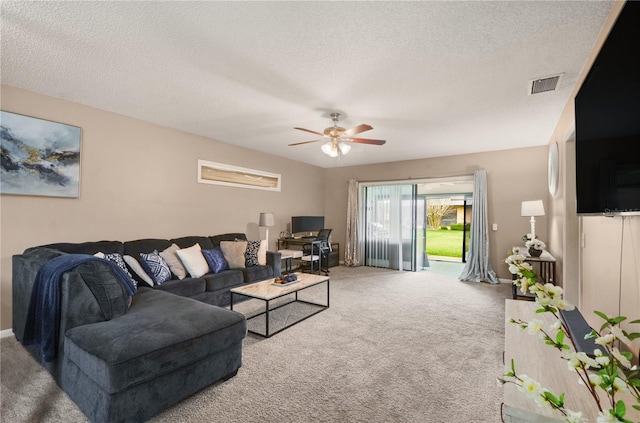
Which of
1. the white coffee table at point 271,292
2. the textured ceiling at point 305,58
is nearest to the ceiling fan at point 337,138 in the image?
the textured ceiling at point 305,58

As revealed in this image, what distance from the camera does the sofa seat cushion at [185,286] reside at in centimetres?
338

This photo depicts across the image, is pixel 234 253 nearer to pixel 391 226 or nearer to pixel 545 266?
pixel 391 226

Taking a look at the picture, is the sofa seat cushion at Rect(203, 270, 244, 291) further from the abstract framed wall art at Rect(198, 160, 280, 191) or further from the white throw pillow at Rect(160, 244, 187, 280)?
the abstract framed wall art at Rect(198, 160, 280, 191)

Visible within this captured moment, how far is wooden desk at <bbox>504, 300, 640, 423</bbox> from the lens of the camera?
3.40ft

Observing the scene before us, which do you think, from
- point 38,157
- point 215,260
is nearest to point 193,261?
point 215,260

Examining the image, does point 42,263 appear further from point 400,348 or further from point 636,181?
point 636,181

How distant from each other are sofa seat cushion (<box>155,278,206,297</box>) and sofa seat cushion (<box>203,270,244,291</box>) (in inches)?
3.7

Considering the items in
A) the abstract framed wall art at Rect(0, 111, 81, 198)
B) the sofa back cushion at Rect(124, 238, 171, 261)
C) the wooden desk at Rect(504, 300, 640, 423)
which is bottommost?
the wooden desk at Rect(504, 300, 640, 423)

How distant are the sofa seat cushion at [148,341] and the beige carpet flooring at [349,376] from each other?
0.36 metres

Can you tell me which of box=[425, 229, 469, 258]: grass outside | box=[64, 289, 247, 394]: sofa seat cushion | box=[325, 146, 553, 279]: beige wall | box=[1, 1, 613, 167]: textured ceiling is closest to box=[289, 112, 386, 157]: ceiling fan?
box=[1, 1, 613, 167]: textured ceiling

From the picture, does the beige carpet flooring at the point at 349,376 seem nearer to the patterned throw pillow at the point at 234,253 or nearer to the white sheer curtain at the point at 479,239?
the patterned throw pillow at the point at 234,253

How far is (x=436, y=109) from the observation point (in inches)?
139

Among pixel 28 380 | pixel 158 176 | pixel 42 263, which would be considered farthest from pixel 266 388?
pixel 158 176

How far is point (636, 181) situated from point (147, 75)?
139 inches
